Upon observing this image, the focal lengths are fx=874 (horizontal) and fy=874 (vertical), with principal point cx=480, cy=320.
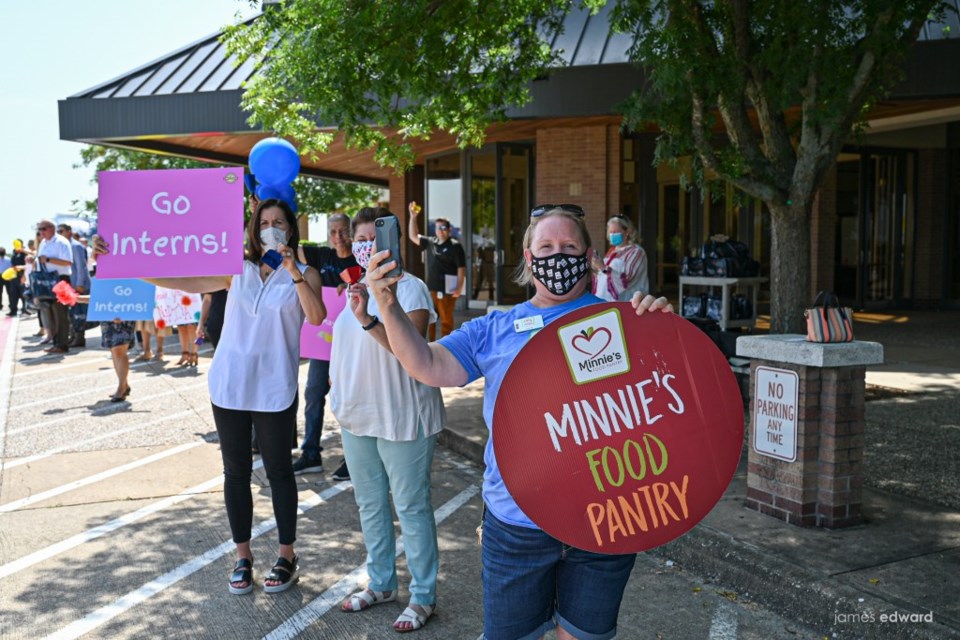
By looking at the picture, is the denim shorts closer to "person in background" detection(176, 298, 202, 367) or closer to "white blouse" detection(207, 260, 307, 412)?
"white blouse" detection(207, 260, 307, 412)

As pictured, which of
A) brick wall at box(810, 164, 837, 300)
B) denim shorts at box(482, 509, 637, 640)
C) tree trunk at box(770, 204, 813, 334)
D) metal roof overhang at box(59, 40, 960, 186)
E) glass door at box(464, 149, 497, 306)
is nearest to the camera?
denim shorts at box(482, 509, 637, 640)

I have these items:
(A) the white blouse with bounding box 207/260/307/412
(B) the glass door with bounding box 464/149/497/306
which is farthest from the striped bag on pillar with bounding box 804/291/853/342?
(B) the glass door with bounding box 464/149/497/306

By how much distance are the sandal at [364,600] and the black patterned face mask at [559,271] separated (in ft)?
7.30

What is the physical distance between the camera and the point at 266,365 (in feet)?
14.5

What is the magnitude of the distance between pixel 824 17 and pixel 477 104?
13.5ft

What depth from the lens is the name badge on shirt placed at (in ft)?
8.98

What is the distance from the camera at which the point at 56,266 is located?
14.9 meters

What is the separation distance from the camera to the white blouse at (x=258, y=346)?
4.38m

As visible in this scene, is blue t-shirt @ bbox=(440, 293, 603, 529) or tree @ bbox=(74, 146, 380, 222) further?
tree @ bbox=(74, 146, 380, 222)

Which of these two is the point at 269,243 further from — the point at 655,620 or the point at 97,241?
the point at 655,620

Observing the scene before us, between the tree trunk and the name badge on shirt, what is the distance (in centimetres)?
609

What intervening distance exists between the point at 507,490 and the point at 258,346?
87.2 inches

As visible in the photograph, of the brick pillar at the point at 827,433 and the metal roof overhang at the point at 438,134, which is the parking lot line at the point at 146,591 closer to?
the brick pillar at the point at 827,433

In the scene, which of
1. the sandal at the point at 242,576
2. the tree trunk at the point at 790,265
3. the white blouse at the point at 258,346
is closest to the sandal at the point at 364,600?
the sandal at the point at 242,576
